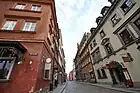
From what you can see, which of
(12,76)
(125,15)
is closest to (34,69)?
(12,76)

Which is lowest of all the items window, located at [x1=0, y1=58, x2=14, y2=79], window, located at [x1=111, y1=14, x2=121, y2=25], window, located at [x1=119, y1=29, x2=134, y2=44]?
window, located at [x1=0, y1=58, x2=14, y2=79]

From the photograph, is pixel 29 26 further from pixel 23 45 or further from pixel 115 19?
pixel 115 19

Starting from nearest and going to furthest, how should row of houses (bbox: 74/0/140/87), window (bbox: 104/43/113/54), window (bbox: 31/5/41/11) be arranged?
row of houses (bbox: 74/0/140/87), window (bbox: 31/5/41/11), window (bbox: 104/43/113/54)

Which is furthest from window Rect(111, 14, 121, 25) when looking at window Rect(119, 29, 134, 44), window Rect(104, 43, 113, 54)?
window Rect(104, 43, 113, 54)

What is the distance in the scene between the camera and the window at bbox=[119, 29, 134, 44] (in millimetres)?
12470

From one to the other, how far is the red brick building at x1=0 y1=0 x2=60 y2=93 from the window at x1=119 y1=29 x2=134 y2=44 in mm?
9876

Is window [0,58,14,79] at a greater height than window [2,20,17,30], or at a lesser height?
lesser

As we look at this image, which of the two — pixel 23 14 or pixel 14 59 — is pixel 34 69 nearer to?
pixel 14 59

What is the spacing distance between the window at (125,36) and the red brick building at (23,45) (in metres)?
9.88

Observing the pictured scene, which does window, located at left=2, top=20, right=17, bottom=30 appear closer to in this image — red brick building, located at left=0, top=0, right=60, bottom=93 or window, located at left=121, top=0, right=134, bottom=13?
red brick building, located at left=0, top=0, right=60, bottom=93

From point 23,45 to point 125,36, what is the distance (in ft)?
40.4

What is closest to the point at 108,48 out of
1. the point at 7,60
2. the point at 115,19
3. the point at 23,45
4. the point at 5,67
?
the point at 115,19

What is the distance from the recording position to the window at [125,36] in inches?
491

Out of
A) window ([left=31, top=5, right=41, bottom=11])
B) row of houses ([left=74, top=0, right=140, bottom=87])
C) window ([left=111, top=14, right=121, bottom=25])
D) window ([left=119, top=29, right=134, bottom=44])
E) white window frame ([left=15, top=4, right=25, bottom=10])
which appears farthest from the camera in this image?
window ([left=111, top=14, right=121, bottom=25])
